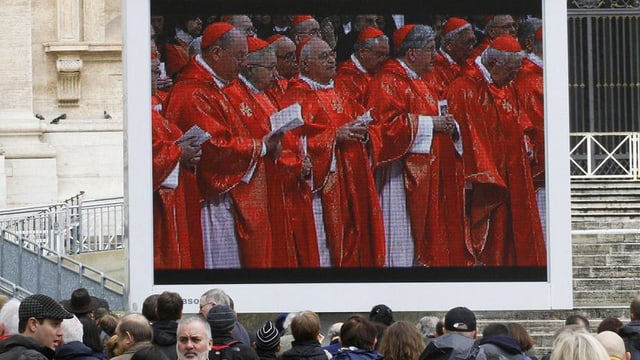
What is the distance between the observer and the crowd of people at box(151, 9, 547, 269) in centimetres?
1492

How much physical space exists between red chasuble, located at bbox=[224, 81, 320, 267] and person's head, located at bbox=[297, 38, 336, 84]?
1.31 ft

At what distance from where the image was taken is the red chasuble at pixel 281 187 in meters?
14.9

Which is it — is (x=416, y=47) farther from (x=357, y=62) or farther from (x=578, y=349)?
(x=578, y=349)

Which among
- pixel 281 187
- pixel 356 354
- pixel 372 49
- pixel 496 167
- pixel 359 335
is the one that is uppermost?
pixel 372 49

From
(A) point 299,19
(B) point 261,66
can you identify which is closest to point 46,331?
(B) point 261,66

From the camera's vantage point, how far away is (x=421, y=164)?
49.1ft

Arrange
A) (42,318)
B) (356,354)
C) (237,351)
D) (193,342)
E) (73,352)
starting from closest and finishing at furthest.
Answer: (42,318) < (193,342) < (73,352) < (237,351) < (356,354)

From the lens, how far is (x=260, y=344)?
1141cm

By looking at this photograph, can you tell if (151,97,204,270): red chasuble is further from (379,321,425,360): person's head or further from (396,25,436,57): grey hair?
(379,321,425,360): person's head

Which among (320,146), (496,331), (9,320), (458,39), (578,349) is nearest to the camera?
(578,349)

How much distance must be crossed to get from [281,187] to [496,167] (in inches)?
68.1

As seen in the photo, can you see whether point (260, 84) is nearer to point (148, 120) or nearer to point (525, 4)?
point (148, 120)

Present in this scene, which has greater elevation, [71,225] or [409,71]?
[409,71]

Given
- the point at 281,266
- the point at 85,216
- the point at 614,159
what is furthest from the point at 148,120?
the point at 614,159
